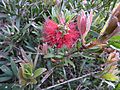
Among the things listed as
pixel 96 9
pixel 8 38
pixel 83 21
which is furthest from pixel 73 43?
pixel 96 9

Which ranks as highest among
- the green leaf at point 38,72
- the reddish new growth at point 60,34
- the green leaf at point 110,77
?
the reddish new growth at point 60,34

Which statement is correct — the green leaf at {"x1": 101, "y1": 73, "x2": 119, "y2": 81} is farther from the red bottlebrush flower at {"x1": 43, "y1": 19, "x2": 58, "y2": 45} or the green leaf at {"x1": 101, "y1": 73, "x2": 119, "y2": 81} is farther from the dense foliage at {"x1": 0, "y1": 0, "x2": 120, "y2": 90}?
the red bottlebrush flower at {"x1": 43, "y1": 19, "x2": 58, "y2": 45}

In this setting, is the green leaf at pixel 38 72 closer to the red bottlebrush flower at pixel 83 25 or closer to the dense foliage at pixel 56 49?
the dense foliage at pixel 56 49

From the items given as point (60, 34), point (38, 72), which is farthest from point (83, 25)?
point (38, 72)

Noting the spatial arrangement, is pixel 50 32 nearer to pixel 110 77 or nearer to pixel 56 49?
pixel 56 49

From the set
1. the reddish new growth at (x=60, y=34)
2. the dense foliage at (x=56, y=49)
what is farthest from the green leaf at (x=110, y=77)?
the reddish new growth at (x=60, y=34)

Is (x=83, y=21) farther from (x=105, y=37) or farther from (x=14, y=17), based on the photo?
(x=14, y=17)

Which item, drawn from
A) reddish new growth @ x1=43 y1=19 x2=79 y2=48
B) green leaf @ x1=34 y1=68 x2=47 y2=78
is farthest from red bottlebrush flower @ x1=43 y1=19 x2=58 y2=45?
green leaf @ x1=34 y1=68 x2=47 y2=78

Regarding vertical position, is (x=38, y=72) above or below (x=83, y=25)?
below
